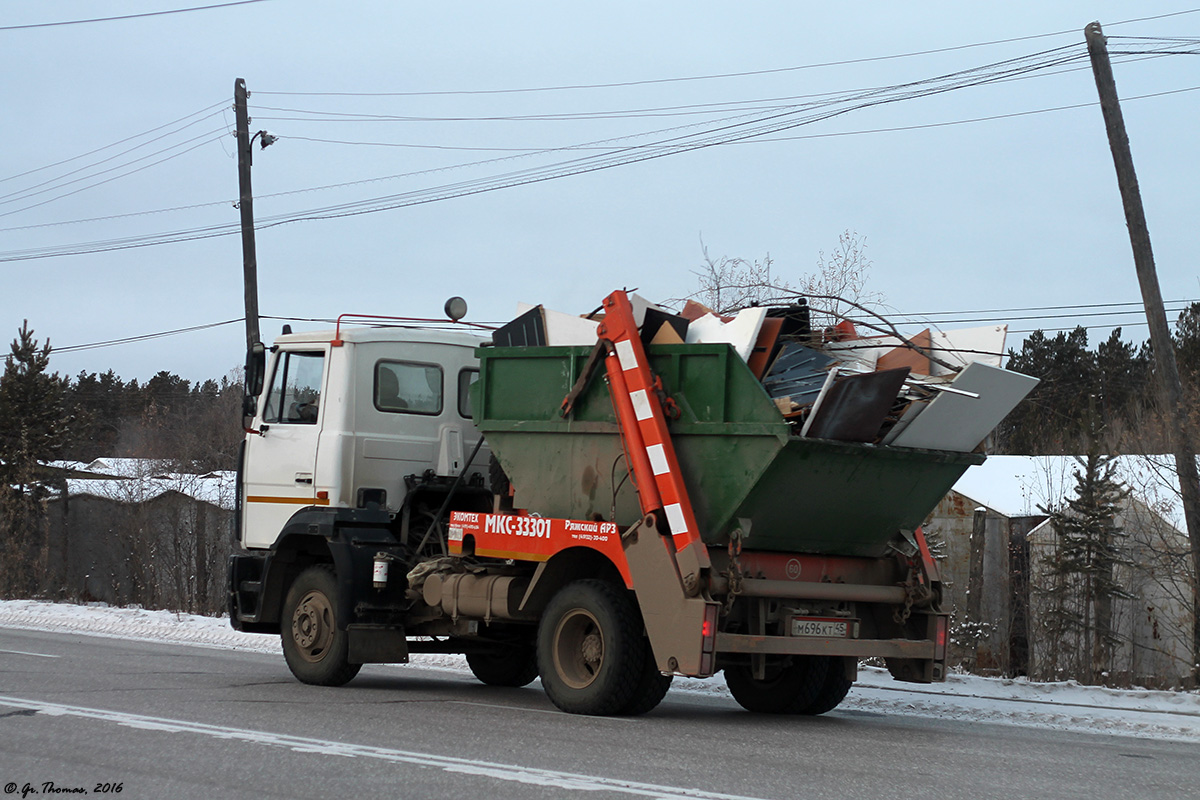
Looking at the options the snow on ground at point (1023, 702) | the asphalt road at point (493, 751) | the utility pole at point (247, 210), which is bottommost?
the snow on ground at point (1023, 702)

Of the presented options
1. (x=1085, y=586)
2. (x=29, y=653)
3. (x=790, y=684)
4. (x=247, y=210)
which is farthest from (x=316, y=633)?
(x=247, y=210)

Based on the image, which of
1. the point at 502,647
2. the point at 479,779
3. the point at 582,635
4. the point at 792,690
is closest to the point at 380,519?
the point at 502,647

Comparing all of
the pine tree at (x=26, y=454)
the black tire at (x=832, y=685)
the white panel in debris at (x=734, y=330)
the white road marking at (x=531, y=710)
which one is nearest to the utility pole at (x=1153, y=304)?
the black tire at (x=832, y=685)

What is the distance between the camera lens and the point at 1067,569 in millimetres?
16094

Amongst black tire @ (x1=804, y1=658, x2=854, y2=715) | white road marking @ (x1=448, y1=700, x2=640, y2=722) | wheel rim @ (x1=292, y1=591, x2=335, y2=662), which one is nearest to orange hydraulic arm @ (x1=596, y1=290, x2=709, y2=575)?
white road marking @ (x1=448, y1=700, x2=640, y2=722)

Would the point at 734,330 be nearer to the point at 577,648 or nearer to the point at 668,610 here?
the point at 668,610

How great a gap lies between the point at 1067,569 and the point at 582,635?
9672 millimetres

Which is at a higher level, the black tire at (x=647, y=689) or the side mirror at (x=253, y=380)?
the side mirror at (x=253, y=380)

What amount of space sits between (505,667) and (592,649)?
309 cm

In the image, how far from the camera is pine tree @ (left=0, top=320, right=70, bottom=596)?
81.8ft

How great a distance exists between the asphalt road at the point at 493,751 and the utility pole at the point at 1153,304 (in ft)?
16.6

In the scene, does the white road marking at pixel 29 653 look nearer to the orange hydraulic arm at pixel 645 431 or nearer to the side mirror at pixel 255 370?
the side mirror at pixel 255 370

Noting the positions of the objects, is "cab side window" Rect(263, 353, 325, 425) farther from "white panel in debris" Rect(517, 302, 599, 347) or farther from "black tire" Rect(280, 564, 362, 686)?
"white panel in debris" Rect(517, 302, 599, 347)

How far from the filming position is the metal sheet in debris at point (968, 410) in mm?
8219
